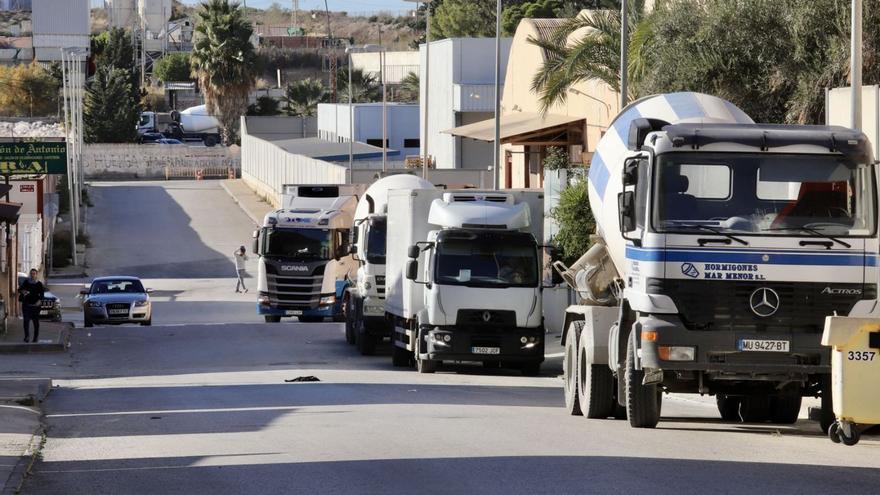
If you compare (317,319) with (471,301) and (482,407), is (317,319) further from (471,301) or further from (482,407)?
(482,407)

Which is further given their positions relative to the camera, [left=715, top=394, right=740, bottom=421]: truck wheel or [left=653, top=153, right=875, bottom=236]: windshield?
[left=715, top=394, right=740, bottom=421]: truck wheel

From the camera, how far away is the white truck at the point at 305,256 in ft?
134

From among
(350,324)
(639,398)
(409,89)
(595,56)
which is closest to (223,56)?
(409,89)

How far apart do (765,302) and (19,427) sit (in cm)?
878

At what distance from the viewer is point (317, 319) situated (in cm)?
4328

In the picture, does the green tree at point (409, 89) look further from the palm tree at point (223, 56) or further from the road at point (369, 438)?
the road at point (369, 438)

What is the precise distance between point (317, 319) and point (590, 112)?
A: 1235 cm

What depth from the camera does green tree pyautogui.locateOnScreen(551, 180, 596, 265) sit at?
97.8 feet

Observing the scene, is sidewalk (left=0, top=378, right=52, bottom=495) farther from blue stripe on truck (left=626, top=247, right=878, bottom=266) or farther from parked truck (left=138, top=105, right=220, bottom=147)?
parked truck (left=138, top=105, right=220, bottom=147)

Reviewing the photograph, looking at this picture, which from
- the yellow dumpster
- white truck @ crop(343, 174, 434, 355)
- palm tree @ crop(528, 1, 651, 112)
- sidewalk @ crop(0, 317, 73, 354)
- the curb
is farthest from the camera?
the curb

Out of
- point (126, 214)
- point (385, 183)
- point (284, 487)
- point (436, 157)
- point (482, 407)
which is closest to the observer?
point (284, 487)

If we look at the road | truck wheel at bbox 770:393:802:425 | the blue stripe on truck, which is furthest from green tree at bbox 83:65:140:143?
the blue stripe on truck

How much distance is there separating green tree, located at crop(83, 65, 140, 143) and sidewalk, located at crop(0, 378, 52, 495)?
104484 mm

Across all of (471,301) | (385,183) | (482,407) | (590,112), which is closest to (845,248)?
(482,407)
